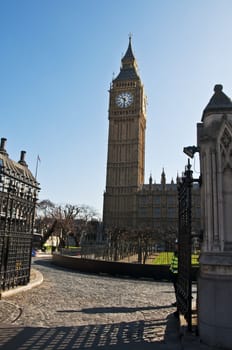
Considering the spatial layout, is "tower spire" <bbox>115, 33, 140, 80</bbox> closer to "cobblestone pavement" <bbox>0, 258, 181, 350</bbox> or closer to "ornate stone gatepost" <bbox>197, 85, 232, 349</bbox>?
"cobblestone pavement" <bbox>0, 258, 181, 350</bbox>

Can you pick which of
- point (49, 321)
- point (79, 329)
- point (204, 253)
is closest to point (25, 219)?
point (49, 321)

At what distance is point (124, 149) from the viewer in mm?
92188

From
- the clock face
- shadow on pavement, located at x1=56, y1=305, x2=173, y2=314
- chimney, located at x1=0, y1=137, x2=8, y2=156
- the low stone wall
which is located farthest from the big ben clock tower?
shadow on pavement, located at x1=56, y1=305, x2=173, y2=314

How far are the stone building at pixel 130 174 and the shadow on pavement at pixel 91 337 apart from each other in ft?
251

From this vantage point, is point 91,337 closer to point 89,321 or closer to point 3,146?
point 89,321

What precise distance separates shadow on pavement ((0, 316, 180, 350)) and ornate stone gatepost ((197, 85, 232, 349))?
3.59ft

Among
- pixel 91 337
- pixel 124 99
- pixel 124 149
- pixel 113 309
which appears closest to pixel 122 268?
pixel 113 309

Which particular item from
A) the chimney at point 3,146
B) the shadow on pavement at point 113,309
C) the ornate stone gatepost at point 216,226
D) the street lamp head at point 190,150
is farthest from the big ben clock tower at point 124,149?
the ornate stone gatepost at point 216,226

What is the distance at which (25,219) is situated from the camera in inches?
511

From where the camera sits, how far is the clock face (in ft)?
309

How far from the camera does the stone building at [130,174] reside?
86625 millimetres

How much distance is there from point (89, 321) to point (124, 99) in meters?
90.7

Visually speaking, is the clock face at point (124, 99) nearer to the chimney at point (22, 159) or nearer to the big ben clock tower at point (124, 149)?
the big ben clock tower at point (124, 149)

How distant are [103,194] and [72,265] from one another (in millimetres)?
66384
